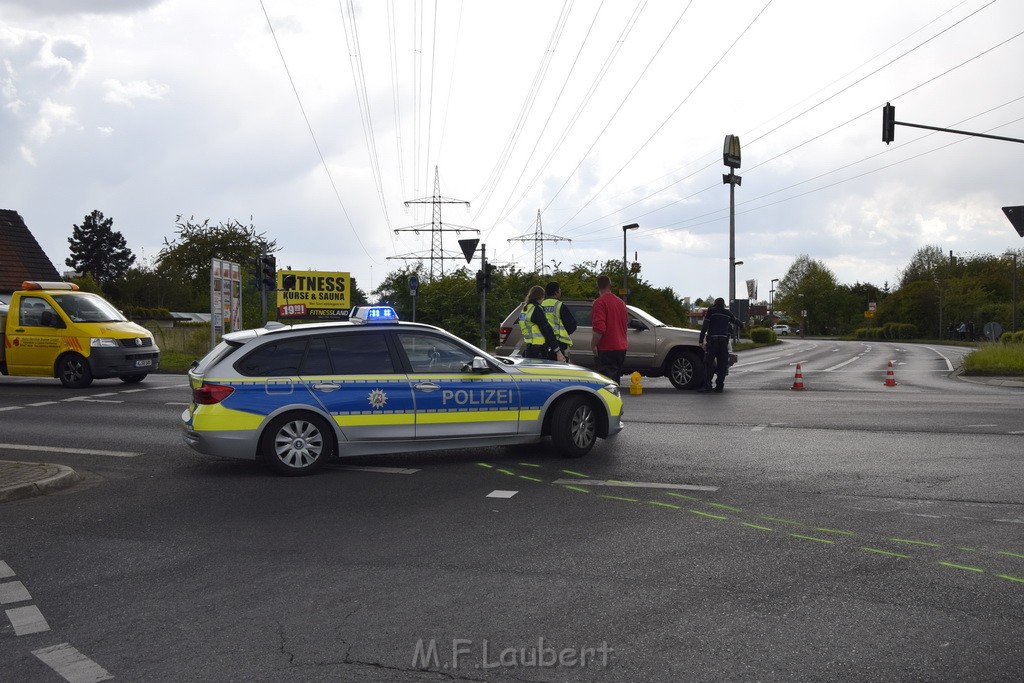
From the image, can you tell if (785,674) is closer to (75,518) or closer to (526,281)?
(75,518)

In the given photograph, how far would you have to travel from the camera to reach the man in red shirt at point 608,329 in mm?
14250

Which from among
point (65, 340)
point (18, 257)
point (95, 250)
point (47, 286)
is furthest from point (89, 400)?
point (95, 250)

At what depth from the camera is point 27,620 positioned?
4988 millimetres

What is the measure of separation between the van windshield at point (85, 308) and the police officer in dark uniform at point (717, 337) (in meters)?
11.6

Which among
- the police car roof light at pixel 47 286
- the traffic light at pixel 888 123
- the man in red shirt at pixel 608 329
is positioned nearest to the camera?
the man in red shirt at pixel 608 329

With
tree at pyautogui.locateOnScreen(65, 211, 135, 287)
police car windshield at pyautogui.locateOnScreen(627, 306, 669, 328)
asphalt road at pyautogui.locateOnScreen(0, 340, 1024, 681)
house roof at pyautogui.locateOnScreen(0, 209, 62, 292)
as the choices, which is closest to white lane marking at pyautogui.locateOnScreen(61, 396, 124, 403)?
asphalt road at pyautogui.locateOnScreen(0, 340, 1024, 681)

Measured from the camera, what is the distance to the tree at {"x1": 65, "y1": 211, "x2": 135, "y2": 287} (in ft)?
385

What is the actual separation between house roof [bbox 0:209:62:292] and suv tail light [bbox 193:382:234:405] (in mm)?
33983

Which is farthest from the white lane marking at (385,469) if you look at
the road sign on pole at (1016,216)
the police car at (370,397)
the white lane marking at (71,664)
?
the road sign on pole at (1016,216)

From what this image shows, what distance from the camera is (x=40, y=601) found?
531cm

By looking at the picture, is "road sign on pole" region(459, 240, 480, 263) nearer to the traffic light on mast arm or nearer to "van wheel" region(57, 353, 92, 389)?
the traffic light on mast arm

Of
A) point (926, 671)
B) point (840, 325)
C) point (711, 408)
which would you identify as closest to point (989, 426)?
point (711, 408)

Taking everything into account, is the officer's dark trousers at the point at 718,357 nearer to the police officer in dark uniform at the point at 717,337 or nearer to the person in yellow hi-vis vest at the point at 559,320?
the police officer in dark uniform at the point at 717,337

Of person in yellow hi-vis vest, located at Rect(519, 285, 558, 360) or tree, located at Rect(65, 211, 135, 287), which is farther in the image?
tree, located at Rect(65, 211, 135, 287)
